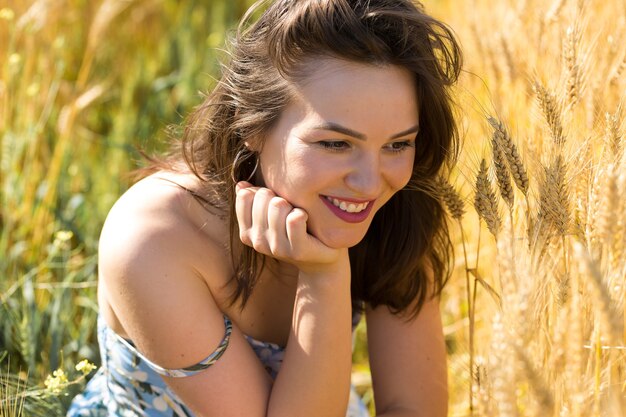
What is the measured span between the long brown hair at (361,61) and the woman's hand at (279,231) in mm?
112

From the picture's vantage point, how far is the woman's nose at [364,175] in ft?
5.75

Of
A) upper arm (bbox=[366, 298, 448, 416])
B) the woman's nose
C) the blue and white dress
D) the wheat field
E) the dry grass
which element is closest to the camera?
the dry grass

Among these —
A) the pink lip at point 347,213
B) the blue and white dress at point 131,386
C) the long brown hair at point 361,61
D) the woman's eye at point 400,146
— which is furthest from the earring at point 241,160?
the blue and white dress at point 131,386

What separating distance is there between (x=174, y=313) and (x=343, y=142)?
526 mm

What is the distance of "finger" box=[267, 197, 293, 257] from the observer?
1800mm

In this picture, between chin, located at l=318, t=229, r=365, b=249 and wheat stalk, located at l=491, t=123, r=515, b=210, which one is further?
chin, located at l=318, t=229, r=365, b=249

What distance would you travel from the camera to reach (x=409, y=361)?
2.20m

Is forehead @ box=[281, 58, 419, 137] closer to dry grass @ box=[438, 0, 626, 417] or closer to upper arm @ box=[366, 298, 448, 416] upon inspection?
dry grass @ box=[438, 0, 626, 417]

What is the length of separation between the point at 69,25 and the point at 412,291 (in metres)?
2.78

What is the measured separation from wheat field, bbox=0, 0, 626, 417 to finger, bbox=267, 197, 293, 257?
0.39 metres

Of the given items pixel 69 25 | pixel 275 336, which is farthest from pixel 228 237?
pixel 69 25

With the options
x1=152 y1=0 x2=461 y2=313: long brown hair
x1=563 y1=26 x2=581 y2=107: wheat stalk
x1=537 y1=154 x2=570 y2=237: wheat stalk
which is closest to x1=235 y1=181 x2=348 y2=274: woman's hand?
x1=152 y1=0 x2=461 y2=313: long brown hair

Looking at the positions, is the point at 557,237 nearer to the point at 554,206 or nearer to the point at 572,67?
the point at 554,206

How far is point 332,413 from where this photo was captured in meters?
1.91
